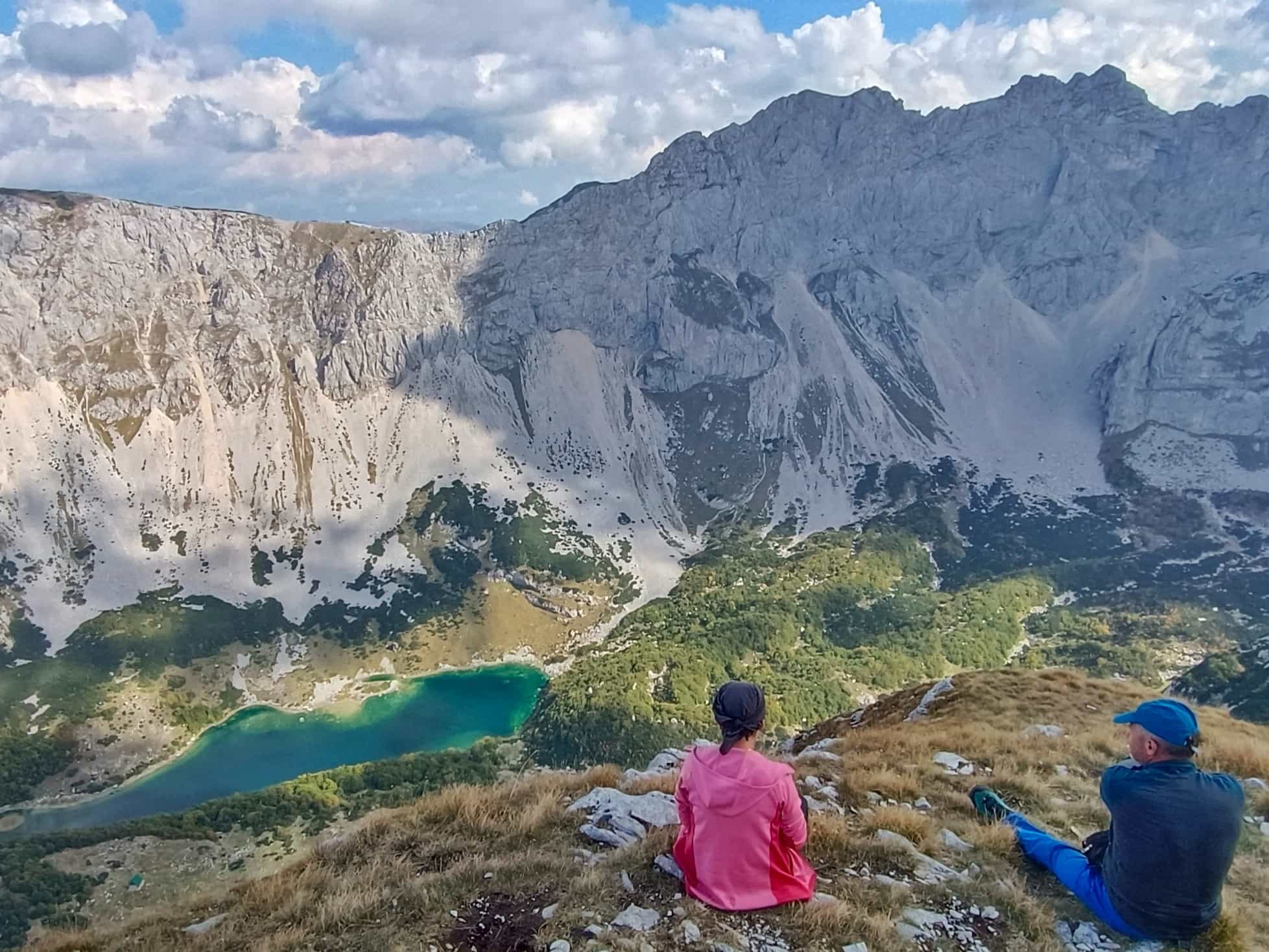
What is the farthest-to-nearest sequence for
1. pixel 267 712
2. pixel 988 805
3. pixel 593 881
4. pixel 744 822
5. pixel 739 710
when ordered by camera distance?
pixel 267 712
pixel 988 805
pixel 593 881
pixel 739 710
pixel 744 822

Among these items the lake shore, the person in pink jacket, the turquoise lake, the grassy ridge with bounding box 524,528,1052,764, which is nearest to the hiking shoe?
the person in pink jacket

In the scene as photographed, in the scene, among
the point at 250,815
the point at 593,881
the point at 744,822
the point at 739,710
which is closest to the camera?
the point at 744,822

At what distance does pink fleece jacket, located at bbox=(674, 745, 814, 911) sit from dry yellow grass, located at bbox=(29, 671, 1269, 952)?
0.78 ft

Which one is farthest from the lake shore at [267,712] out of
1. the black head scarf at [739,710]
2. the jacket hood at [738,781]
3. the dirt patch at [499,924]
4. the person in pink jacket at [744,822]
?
the black head scarf at [739,710]

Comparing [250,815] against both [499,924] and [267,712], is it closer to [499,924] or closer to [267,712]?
[267,712]

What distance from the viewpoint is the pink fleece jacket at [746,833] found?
8312 mm

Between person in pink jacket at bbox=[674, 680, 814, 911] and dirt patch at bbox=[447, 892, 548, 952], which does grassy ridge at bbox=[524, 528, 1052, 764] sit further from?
person in pink jacket at bbox=[674, 680, 814, 911]

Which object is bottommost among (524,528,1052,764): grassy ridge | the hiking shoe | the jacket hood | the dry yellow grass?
(524,528,1052,764): grassy ridge

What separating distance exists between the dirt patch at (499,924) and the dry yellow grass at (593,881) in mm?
57

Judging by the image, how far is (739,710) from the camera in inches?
333

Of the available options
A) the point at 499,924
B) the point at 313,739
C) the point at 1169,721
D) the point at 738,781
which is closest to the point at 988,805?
the point at 1169,721

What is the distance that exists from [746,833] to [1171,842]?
4609 millimetres

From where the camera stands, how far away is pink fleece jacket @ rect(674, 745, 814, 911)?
8.31 m

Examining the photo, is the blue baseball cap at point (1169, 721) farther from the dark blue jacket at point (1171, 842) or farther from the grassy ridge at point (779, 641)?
the grassy ridge at point (779, 641)
